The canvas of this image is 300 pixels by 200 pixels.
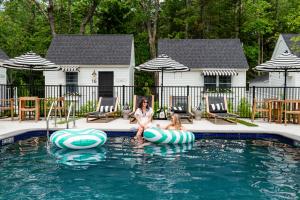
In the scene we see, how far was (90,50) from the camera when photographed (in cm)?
2539

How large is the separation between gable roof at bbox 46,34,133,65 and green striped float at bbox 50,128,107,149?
14.5 meters

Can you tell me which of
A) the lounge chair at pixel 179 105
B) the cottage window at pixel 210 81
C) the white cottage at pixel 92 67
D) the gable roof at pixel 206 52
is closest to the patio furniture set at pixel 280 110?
the lounge chair at pixel 179 105

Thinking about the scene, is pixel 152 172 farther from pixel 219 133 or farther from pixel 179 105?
pixel 179 105

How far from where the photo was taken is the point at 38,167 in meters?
7.79

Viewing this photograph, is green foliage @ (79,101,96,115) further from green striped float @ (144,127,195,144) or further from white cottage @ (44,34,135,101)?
green striped float @ (144,127,195,144)

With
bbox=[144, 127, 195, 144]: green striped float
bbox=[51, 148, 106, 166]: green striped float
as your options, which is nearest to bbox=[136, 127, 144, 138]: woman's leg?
bbox=[144, 127, 195, 144]: green striped float

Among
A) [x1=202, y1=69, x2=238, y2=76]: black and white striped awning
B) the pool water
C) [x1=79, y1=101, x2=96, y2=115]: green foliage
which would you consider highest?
[x1=202, y1=69, x2=238, y2=76]: black and white striped awning

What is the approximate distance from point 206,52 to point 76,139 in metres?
17.7

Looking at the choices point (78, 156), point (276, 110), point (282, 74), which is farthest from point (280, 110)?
point (282, 74)

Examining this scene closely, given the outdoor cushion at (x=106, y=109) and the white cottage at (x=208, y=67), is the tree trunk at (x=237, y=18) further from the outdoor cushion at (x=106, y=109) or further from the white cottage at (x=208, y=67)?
the outdoor cushion at (x=106, y=109)

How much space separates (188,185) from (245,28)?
34147 millimetres

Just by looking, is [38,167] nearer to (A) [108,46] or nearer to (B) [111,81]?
(B) [111,81]

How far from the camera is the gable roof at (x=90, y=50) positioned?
79.6 ft

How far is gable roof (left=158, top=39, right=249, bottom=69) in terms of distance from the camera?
24297 millimetres
